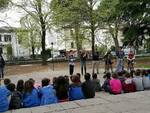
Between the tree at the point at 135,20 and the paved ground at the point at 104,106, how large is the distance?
3071cm

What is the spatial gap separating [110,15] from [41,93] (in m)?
34.2

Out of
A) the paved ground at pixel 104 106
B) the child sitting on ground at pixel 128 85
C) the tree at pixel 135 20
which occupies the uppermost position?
the tree at pixel 135 20

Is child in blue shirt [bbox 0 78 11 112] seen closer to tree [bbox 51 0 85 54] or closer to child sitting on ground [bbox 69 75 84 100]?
child sitting on ground [bbox 69 75 84 100]

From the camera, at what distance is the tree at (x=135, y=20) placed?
41188mm

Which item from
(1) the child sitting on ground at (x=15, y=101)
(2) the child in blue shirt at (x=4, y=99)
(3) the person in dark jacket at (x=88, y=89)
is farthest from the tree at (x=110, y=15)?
(2) the child in blue shirt at (x=4, y=99)

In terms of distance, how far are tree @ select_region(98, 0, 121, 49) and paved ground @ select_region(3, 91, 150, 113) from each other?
32.0 m

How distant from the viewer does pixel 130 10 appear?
41875mm

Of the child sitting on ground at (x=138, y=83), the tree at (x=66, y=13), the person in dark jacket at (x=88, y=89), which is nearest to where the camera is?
the person in dark jacket at (x=88, y=89)

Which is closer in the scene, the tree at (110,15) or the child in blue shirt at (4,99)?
the child in blue shirt at (4,99)

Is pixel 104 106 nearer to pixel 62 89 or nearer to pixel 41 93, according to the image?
pixel 62 89

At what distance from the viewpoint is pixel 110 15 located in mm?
44594

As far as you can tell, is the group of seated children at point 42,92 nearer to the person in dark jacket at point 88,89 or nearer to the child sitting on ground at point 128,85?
the person in dark jacket at point 88,89

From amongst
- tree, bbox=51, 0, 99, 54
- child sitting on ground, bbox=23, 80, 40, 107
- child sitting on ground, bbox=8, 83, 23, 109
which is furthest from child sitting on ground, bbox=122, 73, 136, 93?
tree, bbox=51, 0, 99, 54

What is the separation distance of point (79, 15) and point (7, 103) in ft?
122
